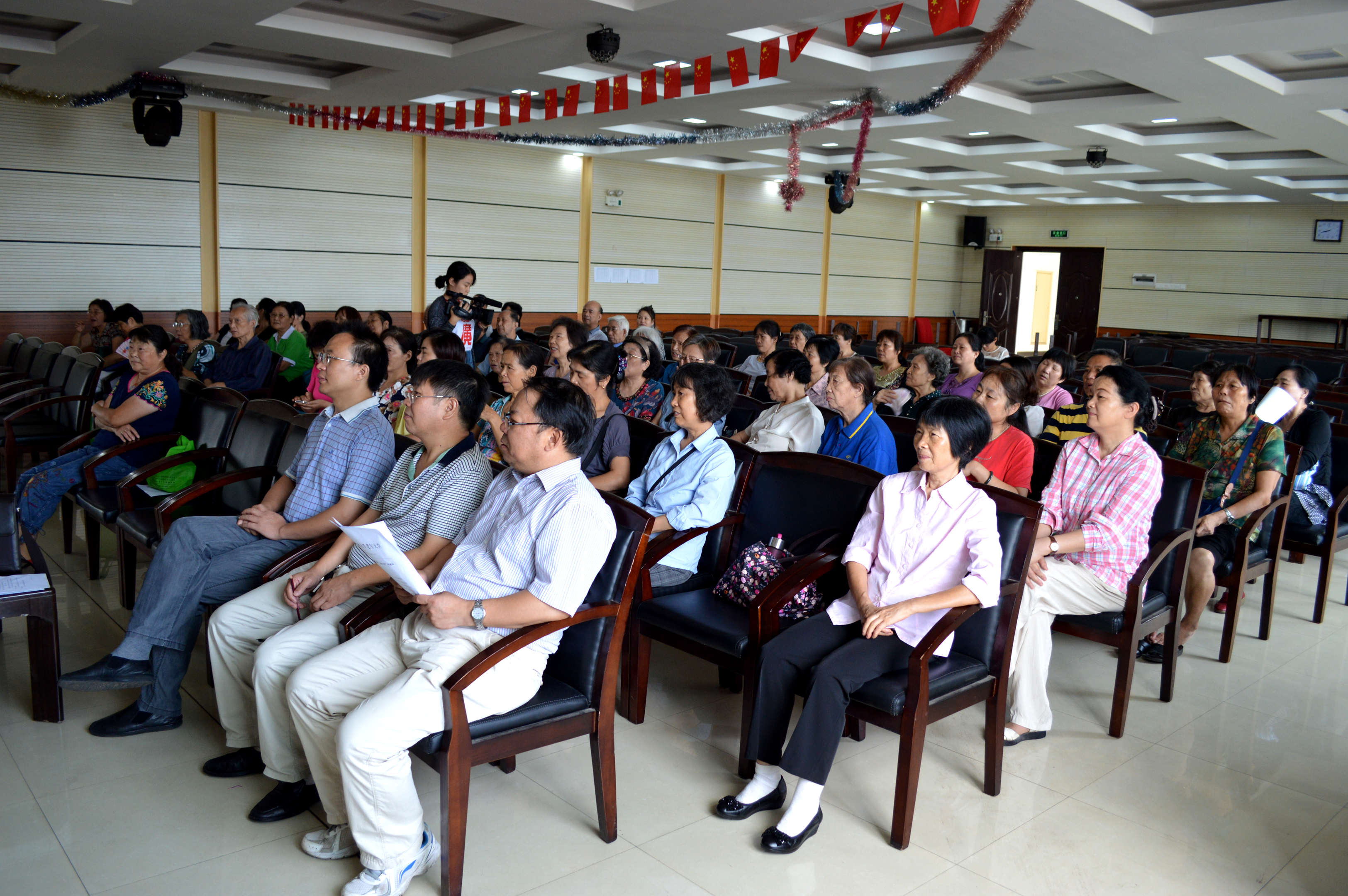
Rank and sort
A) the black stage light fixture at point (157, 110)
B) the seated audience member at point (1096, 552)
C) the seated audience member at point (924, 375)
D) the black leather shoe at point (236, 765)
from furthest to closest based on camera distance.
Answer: the black stage light fixture at point (157, 110) → the seated audience member at point (924, 375) → the seated audience member at point (1096, 552) → the black leather shoe at point (236, 765)

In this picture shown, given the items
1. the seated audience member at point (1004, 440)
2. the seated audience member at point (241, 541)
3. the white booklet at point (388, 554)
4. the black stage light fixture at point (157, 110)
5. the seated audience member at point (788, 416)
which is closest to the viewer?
the white booklet at point (388, 554)

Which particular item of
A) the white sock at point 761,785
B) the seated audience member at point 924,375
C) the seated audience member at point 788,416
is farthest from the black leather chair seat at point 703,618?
the seated audience member at point 924,375

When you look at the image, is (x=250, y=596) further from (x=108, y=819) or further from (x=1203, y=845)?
(x=1203, y=845)

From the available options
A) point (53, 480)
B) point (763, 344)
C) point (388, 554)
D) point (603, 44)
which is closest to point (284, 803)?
point (388, 554)

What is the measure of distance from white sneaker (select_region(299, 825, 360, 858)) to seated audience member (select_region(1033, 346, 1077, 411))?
381 cm

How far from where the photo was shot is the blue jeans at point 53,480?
4.34 metres

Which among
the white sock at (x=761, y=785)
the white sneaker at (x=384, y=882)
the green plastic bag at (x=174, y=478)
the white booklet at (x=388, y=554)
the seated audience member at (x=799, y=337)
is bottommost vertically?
the white sneaker at (x=384, y=882)

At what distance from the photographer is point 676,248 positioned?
1357 cm

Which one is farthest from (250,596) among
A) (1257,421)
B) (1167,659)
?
(1257,421)

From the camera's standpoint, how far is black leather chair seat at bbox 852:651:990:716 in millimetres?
2436

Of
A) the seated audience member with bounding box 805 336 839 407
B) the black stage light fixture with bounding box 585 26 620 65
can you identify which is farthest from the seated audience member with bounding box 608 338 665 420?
the black stage light fixture with bounding box 585 26 620 65

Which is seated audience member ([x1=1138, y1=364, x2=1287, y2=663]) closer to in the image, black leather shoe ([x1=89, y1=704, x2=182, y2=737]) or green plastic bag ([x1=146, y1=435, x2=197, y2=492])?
black leather shoe ([x1=89, y1=704, x2=182, y2=737])

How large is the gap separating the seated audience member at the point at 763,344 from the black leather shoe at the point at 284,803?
5.29 metres

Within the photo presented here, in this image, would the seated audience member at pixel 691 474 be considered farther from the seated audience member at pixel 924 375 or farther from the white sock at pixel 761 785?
the seated audience member at pixel 924 375
